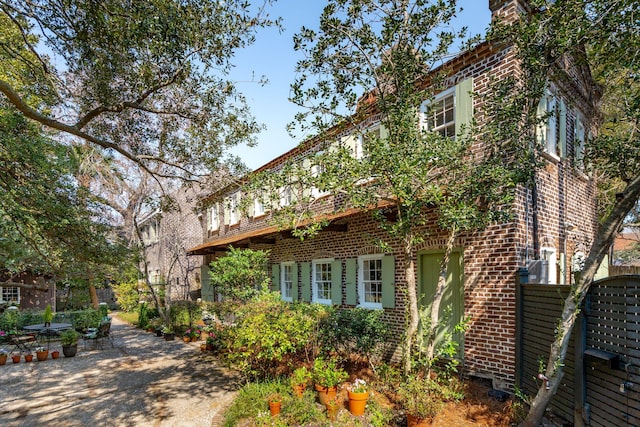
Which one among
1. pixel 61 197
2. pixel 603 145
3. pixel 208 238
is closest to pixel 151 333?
pixel 208 238

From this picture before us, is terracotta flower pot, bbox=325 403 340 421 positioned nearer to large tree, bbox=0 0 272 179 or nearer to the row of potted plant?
the row of potted plant

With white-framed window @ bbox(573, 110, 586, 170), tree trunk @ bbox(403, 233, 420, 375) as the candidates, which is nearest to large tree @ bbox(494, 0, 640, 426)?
tree trunk @ bbox(403, 233, 420, 375)

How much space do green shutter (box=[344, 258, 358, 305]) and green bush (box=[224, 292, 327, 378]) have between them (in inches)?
108

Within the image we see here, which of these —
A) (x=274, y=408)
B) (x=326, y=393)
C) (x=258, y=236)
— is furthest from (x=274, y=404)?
(x=258, y=236)

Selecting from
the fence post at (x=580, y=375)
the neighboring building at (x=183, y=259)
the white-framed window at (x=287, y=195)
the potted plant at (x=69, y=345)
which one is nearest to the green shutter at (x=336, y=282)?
the white-framed window at (x=287, y=195)

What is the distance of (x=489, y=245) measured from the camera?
6898 millimetres

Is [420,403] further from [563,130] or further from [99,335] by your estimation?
[99,335]

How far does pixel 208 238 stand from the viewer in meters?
21.3

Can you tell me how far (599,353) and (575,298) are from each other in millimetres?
697

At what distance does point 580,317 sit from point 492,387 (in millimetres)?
2477

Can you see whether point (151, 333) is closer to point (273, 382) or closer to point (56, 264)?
point (56, 264)

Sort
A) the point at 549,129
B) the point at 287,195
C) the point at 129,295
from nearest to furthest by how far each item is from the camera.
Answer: the point at 549,129
the point at 287,195
the point at 129,295

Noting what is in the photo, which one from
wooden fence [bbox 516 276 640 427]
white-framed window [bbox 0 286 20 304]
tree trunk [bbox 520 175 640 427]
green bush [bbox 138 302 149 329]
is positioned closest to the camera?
wooden fence [bbox 516 276 640 427]

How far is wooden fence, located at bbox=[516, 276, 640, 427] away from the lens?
4.02m
